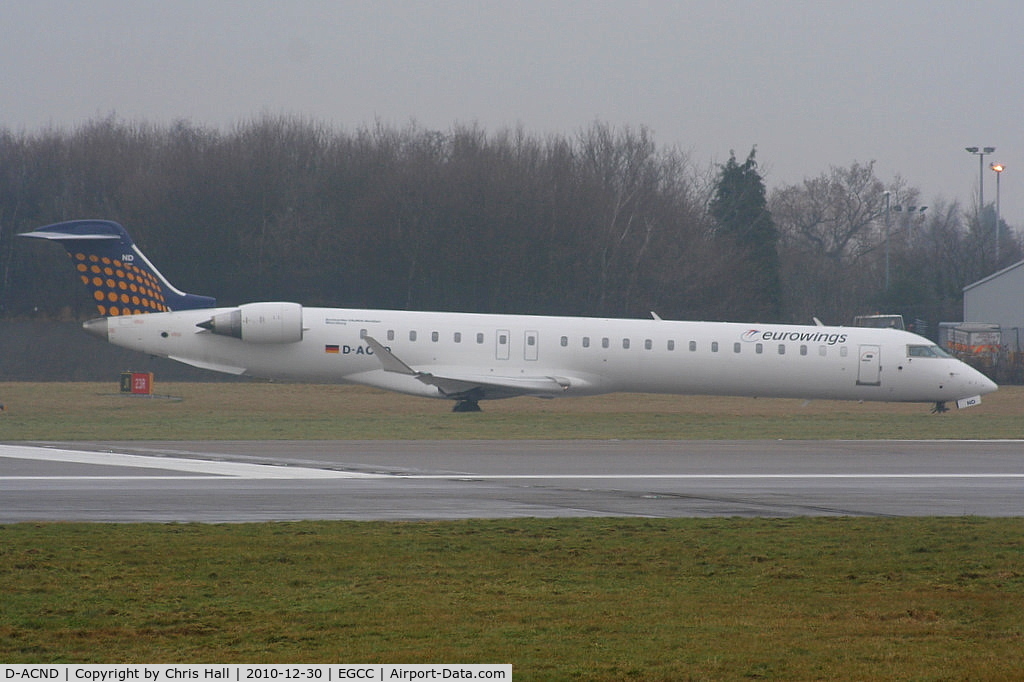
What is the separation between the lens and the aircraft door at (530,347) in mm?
31344

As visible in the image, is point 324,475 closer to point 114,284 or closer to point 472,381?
point 472,381

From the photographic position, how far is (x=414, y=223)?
6488 cm

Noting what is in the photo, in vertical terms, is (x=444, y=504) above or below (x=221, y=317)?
below

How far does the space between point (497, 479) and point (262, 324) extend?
47.7 feet

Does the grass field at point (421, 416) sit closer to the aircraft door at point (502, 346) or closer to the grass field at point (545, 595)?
the aircraft door at point (502, 346)

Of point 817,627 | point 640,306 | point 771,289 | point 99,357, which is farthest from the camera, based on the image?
point 771,289

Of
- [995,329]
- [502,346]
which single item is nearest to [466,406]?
[502,346]

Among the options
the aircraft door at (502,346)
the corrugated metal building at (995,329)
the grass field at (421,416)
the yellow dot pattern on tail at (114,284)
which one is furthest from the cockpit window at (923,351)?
the yellow dot pattern on tail at (114,284)

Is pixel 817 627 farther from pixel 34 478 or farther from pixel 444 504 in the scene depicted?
pixel 34 478

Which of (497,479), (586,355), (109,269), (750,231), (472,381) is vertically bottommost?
(497,479)

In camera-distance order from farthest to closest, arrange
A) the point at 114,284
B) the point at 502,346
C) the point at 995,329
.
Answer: the point at 995,329 < the point at 114,284 < the point at 502,346

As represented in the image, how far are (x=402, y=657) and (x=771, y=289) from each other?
62791mm

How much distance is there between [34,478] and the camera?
17.0m

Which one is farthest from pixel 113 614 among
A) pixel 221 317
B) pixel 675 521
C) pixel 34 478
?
pixel 221 317
